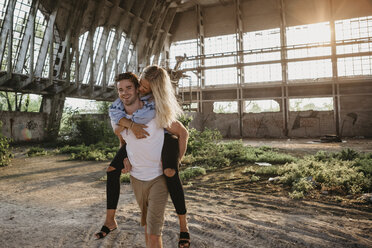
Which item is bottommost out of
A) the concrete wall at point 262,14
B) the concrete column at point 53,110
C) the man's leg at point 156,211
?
the man's leg at point 156,211

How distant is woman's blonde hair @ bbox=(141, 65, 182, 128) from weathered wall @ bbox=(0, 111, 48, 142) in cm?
1436

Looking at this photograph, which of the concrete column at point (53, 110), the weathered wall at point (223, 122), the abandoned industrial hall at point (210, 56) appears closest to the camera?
the abandoned industrial hall at point (210, 56)

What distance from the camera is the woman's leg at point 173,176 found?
1.76 m

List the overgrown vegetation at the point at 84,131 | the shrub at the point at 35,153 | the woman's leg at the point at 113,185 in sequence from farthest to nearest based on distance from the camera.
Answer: the overgrown vegetation at the point at 84,131 → the shrub at the point at 35,153 → the woman's leg at the point at 113,185

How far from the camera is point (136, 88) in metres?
1.98

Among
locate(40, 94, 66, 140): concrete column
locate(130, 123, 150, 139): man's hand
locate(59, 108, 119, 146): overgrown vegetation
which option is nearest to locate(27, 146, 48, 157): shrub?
locate(59, 108, 119, 146): overgrown vegetation

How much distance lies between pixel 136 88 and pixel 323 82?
71.1 feet

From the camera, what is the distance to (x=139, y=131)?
177 centimetres

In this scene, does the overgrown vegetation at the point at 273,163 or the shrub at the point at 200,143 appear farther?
the shrub at the point at 200,143

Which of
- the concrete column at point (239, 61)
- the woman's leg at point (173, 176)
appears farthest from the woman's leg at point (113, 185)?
the concrete column at point (239, 61)

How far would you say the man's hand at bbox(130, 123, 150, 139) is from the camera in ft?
5.81

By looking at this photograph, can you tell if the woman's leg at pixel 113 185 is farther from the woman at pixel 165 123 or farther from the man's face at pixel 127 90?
the man's face at pixel 127 90

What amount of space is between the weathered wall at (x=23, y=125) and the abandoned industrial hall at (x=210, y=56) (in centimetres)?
5

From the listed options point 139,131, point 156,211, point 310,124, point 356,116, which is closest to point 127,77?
point 139,131
